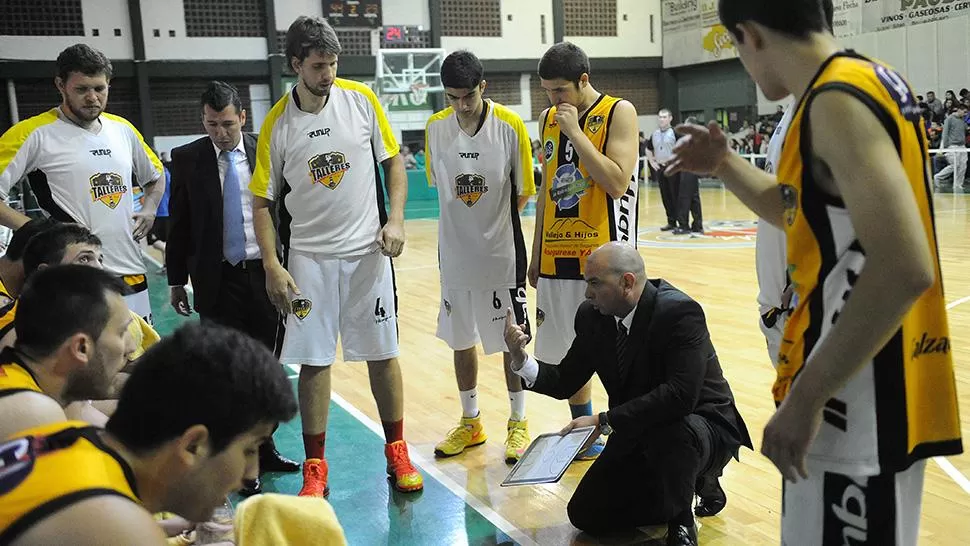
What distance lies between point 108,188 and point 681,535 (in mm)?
3205

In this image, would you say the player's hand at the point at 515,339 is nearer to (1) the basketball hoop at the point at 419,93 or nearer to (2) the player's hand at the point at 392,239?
(2) the player's hand at the point at 392,239

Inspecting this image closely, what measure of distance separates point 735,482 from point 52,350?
2.95 metres

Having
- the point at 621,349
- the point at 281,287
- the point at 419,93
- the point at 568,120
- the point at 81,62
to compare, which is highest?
the point at 419,93

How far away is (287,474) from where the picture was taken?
176 inches

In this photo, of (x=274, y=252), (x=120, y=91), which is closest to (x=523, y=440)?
(x=274, y=252)

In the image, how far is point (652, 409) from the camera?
3287 mm

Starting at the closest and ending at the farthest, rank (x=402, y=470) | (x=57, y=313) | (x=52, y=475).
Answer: (x=52, y=475) → (x=57, y=313) → (x=402, y=470)

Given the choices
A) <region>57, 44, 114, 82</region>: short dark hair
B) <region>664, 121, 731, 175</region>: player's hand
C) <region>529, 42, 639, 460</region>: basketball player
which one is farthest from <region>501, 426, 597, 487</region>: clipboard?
<region>57, 44, 114, 82</region>: short dark hair

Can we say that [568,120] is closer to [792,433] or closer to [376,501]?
[376,501]

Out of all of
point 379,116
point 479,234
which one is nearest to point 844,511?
point 379,116

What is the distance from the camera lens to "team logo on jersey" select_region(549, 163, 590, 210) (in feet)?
13.8

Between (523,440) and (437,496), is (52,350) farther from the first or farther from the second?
(523,440)

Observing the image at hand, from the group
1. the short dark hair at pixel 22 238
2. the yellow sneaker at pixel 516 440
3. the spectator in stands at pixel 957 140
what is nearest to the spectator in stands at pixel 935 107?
the spectator in stands at pixel 957 140

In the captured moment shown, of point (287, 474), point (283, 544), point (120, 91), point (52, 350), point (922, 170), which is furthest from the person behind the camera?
point (120, 91)
